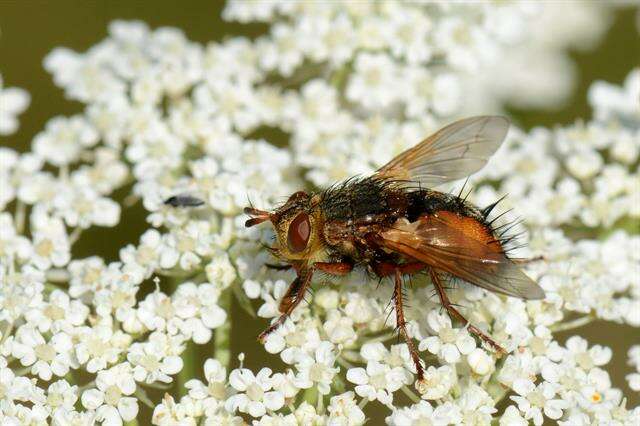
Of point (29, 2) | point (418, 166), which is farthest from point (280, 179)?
point (29, 2)

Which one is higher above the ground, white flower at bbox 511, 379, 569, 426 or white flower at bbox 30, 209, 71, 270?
white flower at bbox 30, 209, 71, 270

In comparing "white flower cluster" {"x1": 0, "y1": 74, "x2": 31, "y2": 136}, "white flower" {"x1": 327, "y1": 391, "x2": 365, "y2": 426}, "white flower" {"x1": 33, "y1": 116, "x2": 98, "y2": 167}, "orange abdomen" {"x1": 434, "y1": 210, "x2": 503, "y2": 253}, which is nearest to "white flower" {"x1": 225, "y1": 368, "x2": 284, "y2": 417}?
"white flower" {"x1": 327, "y1": 391, "x2": 365, "y2": 426}

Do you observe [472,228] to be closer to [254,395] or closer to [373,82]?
[254,395]

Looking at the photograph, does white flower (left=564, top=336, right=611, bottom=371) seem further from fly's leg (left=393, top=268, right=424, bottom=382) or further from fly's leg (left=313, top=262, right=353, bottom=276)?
fly's leg (left=313, top=262, right=353, bottom=276)

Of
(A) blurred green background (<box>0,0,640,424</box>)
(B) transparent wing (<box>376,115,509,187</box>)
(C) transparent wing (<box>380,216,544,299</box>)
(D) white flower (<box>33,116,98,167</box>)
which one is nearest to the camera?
(C) transparent wing (<box>380,216,544,299</box>)

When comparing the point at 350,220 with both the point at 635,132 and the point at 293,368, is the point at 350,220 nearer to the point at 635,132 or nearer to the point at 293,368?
the point at 293,368

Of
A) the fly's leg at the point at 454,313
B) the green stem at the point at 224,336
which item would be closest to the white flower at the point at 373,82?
the green stem at the point at 224,336
